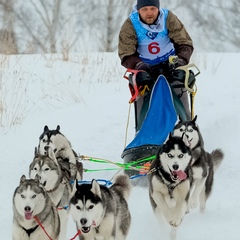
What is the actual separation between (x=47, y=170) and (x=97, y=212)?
27.8 inches

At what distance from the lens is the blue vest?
187 inches

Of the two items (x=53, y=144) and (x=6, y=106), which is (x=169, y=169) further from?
(x=6, y=106)

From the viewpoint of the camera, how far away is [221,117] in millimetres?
6438

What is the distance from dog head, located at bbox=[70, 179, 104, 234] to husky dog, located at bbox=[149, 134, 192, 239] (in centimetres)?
67

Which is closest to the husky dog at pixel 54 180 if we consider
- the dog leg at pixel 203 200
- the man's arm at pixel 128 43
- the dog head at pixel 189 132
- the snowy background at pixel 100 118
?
the snowy background at pixel 100 118

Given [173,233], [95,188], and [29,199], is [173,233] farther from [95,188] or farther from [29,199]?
[29,199]

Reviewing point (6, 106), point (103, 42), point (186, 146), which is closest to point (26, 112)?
point (6, 106)

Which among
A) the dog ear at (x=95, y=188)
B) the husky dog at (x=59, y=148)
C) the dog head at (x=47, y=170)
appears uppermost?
the husky dog at (x=59, y=148)

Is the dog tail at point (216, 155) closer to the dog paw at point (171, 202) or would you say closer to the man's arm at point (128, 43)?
the man's arm at point (128, 43)

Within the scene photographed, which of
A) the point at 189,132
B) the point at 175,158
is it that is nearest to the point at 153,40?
the point at 189,132

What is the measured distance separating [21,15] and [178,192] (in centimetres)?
1720

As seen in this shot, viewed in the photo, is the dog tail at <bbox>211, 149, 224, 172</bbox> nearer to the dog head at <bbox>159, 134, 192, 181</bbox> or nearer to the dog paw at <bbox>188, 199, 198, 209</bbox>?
the dog paw at <bbox>188, 199, 198, 209</bbox>

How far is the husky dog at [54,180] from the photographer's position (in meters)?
3.73

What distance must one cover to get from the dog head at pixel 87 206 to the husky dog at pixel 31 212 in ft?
0.52
